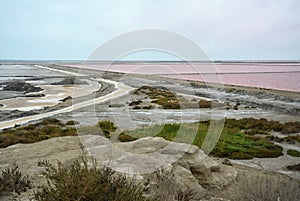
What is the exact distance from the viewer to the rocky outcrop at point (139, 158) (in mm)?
8742

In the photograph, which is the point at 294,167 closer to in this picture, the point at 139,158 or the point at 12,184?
the point at 139,158

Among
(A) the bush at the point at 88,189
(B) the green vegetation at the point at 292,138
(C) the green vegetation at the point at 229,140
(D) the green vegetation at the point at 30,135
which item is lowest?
(D) the green vegetation at the point at 30,135

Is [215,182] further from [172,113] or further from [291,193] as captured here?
[172,113]

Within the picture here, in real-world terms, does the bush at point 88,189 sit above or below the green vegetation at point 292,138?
above

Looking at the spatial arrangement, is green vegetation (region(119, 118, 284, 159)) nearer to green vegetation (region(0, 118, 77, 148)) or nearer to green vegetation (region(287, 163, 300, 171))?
green vegetation (region(287, 163, 300, 171))

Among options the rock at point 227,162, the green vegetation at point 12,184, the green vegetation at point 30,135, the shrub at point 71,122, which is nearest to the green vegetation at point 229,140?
the rock at point 227,162

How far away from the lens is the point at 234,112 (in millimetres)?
31344

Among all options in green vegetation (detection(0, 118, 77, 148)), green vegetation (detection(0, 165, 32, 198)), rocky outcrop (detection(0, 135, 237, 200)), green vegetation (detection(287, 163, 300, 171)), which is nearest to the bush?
green vegetation (detection(0, 165, 32, 198))

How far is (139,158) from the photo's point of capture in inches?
367

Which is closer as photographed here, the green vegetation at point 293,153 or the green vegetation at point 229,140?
the green vegetation at point 229,140

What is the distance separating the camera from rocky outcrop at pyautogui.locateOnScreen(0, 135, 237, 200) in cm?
874

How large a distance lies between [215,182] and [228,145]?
6.51 meters

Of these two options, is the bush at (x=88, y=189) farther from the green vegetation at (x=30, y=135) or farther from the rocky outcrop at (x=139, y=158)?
the green vegetation at (x=30, y=135)

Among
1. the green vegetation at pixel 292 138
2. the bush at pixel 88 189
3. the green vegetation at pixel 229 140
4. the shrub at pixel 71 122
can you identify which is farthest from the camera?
the shrub at pixel 71 122
